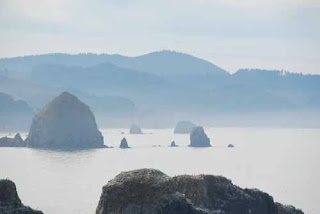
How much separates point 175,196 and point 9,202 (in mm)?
7602

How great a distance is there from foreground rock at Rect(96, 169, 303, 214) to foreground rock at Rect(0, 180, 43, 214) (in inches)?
236

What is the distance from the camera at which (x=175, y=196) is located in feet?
121

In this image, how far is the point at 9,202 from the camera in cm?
3416

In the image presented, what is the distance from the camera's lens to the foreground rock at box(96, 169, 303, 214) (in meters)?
37.2

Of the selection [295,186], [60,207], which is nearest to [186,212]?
[60,207]

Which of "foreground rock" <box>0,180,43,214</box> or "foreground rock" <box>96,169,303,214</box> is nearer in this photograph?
"foreground rock" <box>0,180,43,214</box>

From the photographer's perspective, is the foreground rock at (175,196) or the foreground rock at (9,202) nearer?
the foreground rock at (9,202)

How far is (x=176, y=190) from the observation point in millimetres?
40406

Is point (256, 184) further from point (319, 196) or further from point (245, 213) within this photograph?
point (245, 213)

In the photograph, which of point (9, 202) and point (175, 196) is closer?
point (9, 202)

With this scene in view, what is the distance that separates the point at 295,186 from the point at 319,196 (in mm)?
26884

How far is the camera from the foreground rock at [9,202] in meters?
33.4

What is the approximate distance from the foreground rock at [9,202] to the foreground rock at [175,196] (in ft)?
19.6

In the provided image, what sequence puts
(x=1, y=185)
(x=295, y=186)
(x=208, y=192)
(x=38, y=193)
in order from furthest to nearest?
1. (x=295, y=186)
2. (x=38, y=193)
3. (x=208, y=192)
4. (x=1, y=185)
